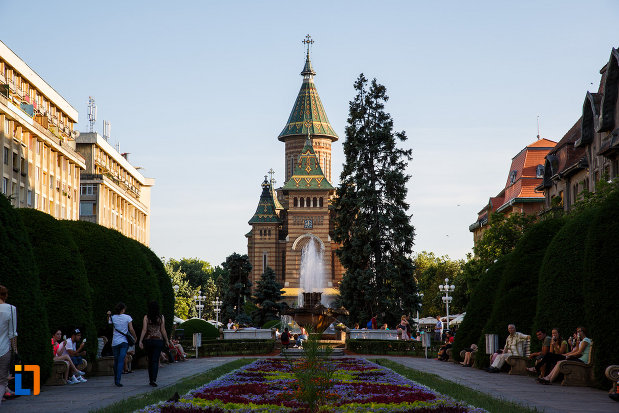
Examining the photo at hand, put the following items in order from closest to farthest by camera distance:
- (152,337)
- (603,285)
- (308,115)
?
1. (603,285)
2. (152,337)
3. (308,115)

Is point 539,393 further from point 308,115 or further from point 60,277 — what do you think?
point 308,115

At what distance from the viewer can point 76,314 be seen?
66.8 feet

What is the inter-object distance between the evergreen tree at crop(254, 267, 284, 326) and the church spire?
45016mm

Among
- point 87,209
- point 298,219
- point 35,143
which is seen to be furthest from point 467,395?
point 298,219

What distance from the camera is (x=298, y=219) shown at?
11794 cm

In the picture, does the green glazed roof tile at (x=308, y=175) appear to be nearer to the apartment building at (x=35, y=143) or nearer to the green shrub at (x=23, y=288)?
the apartment building at (x=35, y=143)

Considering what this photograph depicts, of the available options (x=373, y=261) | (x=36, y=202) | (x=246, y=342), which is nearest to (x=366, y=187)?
(x=373, y=261)

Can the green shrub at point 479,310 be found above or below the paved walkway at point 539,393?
above

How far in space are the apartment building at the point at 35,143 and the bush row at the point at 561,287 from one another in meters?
34.6

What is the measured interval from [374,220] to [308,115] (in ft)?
282

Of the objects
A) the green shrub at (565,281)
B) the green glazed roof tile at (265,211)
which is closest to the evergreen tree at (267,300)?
the green glazed roof tile at (265,211)

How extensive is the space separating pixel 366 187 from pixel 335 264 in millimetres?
71658

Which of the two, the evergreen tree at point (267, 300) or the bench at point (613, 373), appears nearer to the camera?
the bench at point (613, 373)

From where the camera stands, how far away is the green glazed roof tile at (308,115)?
135m
